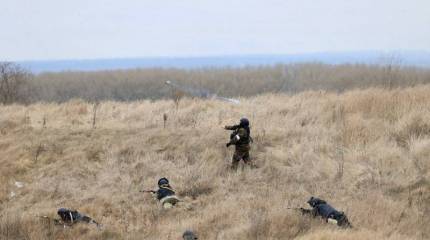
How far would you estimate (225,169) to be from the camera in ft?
32.5

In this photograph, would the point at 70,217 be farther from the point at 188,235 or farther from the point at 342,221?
the point at 342,221

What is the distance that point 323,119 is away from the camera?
11961 mm

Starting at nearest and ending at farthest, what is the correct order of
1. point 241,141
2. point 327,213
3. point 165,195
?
point 327,213 < point 165,195 < point 241,141

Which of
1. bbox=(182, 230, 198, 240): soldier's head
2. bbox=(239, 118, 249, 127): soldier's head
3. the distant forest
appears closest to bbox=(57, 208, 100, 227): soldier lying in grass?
bbox=(182, 230, 198, 240): soldier's head

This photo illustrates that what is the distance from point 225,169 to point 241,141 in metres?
0.69

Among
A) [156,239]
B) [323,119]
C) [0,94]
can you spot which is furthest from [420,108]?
[0,94]

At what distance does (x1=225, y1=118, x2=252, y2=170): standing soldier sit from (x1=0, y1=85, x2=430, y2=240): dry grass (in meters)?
0.25

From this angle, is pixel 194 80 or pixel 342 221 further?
pixel 194 80

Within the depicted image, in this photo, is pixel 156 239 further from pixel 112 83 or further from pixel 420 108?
pixel 112 83

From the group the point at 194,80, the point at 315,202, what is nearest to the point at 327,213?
the point at 315,202

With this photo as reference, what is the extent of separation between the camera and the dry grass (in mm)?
7652

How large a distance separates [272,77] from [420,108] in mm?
60743

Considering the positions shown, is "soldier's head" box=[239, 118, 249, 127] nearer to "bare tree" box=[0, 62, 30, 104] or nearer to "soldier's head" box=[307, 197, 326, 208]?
"soldier's head" box=[307, 197, 326, 208]

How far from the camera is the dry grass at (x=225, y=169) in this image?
7652 mm
